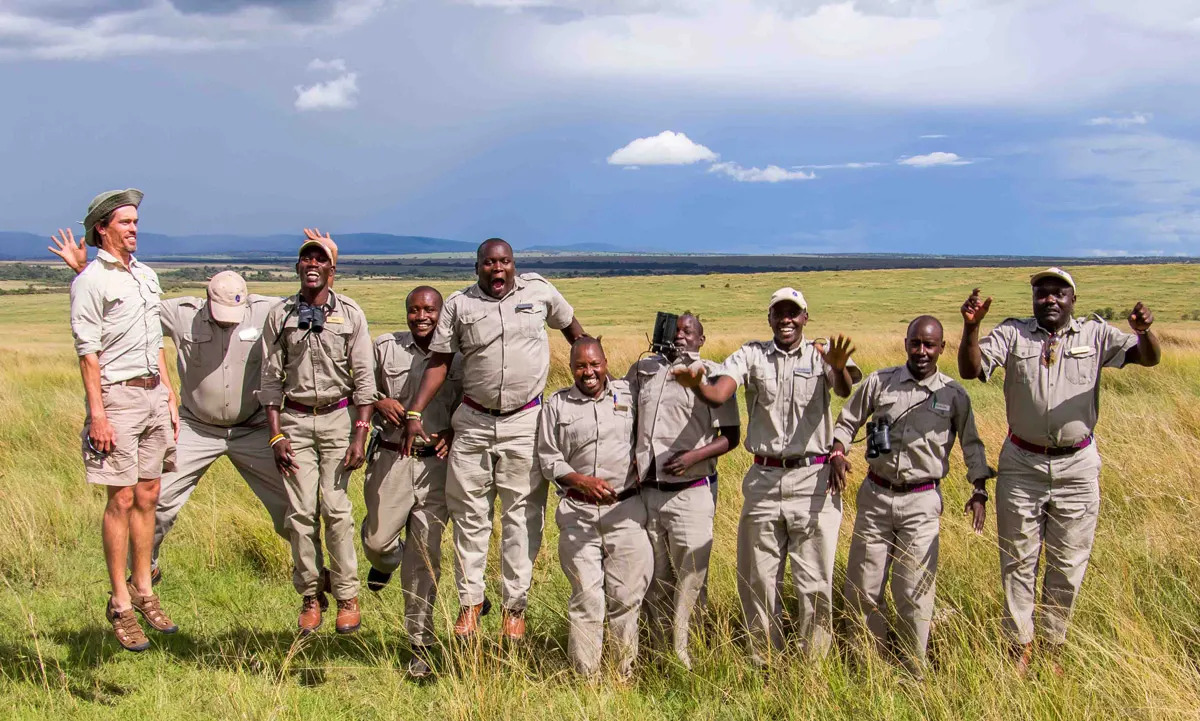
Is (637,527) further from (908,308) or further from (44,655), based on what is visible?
(908,308)

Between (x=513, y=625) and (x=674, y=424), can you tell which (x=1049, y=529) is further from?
(x=513, y=625)

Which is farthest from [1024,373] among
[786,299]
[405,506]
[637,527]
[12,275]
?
[12,275]

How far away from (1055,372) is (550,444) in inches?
117

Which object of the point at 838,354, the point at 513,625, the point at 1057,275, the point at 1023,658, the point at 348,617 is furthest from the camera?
the point at 348,617

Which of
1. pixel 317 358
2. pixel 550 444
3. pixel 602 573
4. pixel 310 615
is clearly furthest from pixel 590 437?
pixel 310 615

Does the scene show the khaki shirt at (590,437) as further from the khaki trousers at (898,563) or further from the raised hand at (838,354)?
the khaki trousers at (898,563)

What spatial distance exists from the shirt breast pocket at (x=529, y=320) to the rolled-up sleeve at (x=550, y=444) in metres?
0.62

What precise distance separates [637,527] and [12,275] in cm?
14358

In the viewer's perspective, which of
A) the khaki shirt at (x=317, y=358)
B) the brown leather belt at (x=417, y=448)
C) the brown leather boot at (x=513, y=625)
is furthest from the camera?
the brown leather belt at (x=417, y=448)

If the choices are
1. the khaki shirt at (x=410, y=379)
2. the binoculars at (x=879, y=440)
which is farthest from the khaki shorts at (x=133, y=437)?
the binoculars at (x=879, y=440)

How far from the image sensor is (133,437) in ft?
18.8

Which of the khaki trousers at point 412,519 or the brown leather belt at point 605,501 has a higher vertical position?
the brown leather belt at point 605,501

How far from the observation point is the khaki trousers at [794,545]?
5.74m

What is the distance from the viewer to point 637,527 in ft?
18.9
